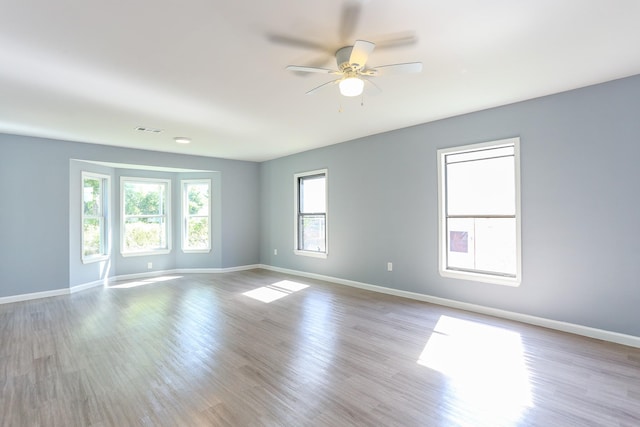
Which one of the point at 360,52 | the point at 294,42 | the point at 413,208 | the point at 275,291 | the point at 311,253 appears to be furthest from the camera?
the point at 311,253

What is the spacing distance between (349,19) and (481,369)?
2.85 m

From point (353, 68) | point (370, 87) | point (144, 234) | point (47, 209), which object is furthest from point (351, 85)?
point (144, 234)

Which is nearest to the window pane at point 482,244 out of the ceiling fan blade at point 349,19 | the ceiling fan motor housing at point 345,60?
the ceiling fan motor housing at point 345,60

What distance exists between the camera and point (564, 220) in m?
3.42

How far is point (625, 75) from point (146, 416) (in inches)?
193

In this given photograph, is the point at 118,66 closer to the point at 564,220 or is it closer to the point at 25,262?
the point at 25,262

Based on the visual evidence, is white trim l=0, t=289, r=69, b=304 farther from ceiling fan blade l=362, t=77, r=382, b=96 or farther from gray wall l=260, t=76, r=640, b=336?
ceiling fan blade l=362, t=77, r=382, b=96

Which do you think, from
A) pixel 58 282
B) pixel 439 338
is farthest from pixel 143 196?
pixel 439 338

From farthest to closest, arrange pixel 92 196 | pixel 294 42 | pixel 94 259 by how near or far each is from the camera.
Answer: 1. pixel 92 196
2. pixel 94 259
3. pixel 294 42

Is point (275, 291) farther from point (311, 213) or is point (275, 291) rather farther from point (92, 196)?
point (92, 196)

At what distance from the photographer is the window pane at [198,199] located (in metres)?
7.19

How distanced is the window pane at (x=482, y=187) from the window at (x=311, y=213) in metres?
2.46

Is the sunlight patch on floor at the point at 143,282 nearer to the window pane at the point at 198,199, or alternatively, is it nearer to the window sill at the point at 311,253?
the window pane at the point at 198,199

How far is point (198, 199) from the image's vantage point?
7.19 m
